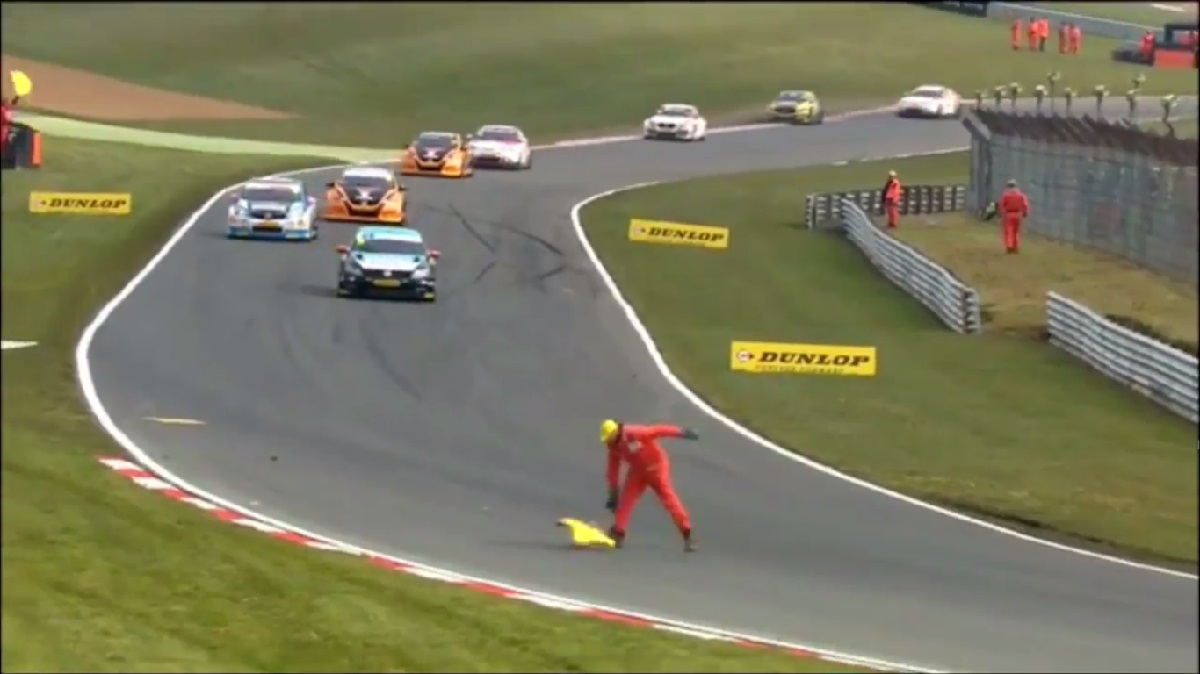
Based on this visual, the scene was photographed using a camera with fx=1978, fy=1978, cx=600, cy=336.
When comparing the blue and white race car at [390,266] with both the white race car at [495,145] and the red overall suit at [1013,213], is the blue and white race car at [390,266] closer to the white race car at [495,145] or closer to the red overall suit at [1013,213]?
the white race car at [495,145]

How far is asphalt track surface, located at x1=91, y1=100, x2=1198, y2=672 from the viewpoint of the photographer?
40.9ft

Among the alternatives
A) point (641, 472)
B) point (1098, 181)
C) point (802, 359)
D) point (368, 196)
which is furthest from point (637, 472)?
point (1098, 181)

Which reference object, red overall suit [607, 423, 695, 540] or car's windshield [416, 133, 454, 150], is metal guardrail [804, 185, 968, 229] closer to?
red overall suit [607, 423, 695, 540]

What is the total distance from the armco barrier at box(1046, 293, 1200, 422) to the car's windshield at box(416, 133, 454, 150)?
373 centimetres

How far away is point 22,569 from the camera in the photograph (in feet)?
22.1

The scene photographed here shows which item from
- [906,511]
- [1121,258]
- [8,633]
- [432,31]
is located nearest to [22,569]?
[8,633]

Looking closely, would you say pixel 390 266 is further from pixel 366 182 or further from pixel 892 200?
pixel 892 200

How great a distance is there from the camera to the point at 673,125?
485 inches

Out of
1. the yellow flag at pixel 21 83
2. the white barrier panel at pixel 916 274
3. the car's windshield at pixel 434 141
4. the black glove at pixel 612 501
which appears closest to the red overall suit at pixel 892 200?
the white barrier panel at pixel 916 274

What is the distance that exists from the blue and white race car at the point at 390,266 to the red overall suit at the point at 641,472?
1.85 m

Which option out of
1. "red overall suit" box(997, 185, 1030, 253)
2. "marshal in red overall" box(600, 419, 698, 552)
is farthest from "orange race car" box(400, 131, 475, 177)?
"red overall suit" box(997, 185, 1030, 253)

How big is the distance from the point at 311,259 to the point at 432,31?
265 inches

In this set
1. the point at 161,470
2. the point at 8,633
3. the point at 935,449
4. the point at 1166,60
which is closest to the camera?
the point at 8,633

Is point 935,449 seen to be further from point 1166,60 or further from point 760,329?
point 1166,60
